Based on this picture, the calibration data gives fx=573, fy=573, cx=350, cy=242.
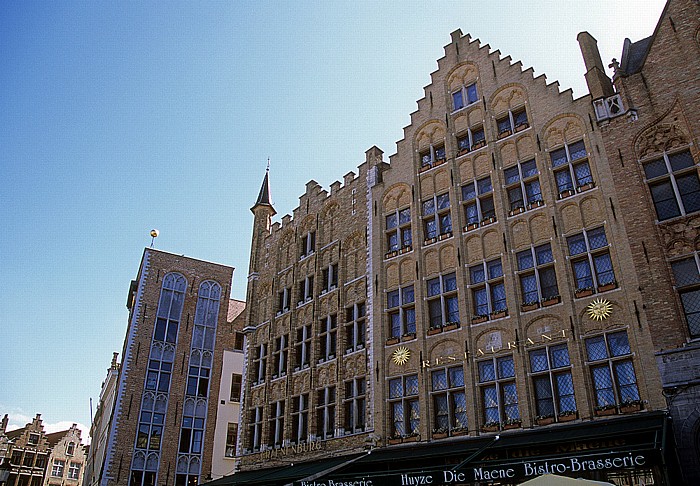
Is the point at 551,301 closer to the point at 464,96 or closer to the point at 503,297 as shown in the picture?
the point at 503,297

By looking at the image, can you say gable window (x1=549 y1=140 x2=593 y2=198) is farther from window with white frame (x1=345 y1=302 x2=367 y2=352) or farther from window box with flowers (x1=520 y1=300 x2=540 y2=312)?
window with white frame (x1=345 y1=302 x2=367 y2=352)

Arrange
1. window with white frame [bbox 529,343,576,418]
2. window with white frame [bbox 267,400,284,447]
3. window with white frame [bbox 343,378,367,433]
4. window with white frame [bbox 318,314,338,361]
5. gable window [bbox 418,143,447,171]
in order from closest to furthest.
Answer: window with white frame [bbox 529,343,576,418] < window with white frame [bbox 343,378,367,433] < gable window [bbox 418,143,447,171] < window with white frame [bbox 318,314,338,361] < window with white frame [bbox 267,400,284,447]

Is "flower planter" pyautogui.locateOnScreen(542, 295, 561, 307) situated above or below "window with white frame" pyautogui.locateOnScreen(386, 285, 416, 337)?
below

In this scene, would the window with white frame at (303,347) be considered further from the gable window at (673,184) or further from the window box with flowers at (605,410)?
the gable window at (673,184)

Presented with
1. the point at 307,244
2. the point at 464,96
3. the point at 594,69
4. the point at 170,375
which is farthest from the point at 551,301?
the point at 170,375

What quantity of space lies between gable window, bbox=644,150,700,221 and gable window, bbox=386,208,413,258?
28.0 feet

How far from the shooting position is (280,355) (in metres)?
26.2

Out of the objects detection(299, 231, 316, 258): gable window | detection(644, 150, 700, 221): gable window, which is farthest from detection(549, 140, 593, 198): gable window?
detection(299, 231, 316, 258): gable window

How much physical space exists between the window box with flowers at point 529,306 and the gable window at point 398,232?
5.37 m

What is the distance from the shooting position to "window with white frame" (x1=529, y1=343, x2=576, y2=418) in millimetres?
15312

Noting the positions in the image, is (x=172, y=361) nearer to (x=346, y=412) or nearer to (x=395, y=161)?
(x=346, y=412)

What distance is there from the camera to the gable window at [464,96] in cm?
2142

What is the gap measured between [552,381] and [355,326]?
8543 millimetres

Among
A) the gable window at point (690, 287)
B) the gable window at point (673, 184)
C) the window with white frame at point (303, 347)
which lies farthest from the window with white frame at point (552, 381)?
the window with white frame at point (303, 347)
